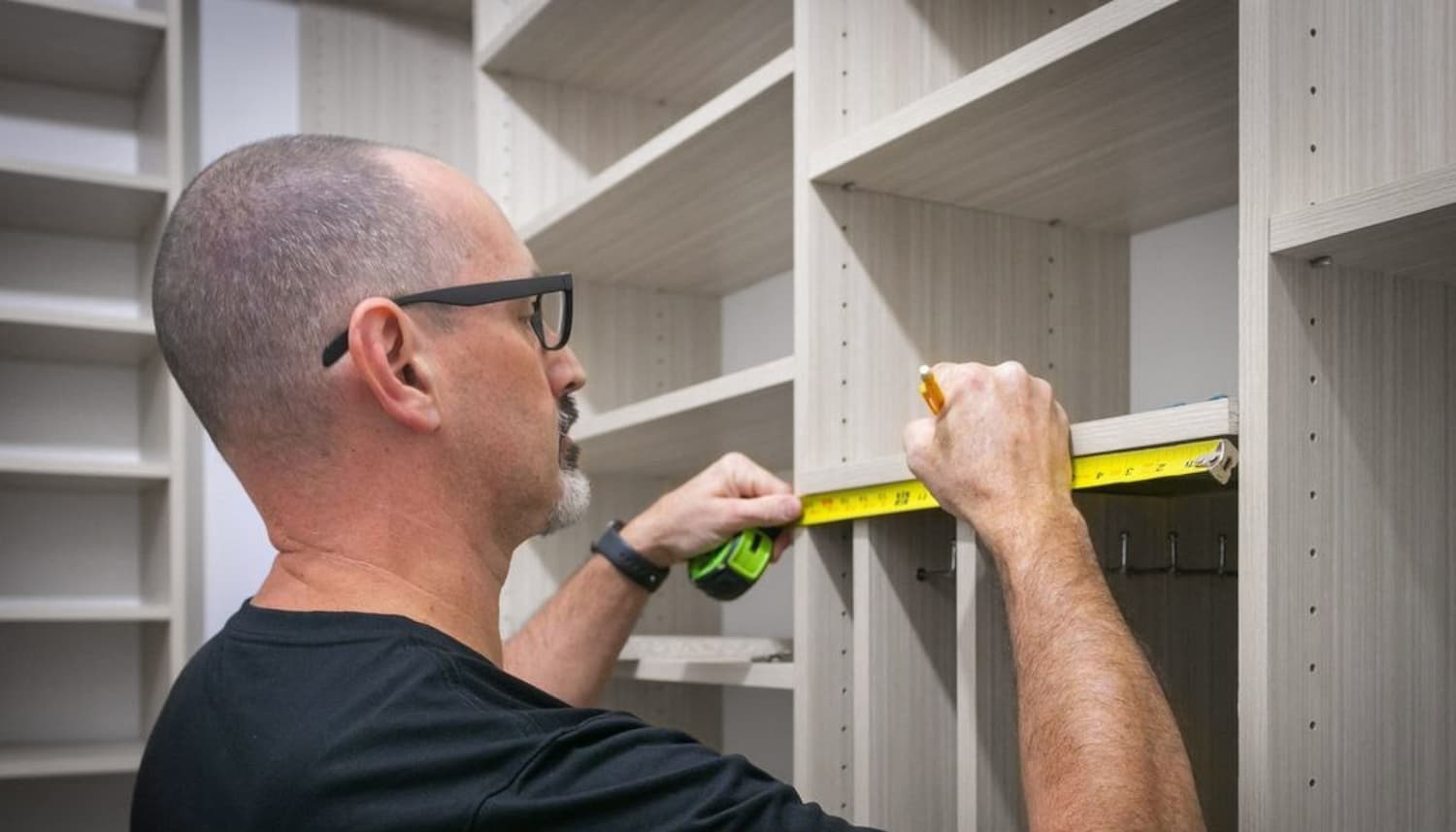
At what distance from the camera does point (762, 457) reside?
2307mm

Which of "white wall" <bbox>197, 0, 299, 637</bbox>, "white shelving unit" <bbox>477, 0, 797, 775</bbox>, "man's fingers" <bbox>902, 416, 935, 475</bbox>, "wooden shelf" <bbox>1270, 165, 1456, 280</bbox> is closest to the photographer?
"wooden shelf" <bbox>1270, 165, 1456, 280</bbox>

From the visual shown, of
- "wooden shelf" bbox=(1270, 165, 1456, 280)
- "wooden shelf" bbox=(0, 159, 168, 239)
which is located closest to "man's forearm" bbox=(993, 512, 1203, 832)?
"wooden shelf" bbox=(1270, 165, 1456, 280)

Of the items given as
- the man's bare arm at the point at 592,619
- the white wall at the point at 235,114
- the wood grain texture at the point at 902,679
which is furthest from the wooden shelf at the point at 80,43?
the wood grain texture at the point at 902,679

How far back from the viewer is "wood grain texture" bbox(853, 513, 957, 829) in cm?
148

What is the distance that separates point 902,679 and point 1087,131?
23.4 inches

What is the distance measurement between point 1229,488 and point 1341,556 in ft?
1.03

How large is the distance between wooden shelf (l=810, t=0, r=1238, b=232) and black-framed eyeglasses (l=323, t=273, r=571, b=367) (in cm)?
39

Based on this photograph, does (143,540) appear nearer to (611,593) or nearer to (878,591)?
(611,593)

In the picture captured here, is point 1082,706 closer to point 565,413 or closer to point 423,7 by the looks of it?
point 565,413

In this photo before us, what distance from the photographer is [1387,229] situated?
945 mm

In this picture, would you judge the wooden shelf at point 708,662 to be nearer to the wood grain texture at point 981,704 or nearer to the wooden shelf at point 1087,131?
the wood grain texture at point 981,704

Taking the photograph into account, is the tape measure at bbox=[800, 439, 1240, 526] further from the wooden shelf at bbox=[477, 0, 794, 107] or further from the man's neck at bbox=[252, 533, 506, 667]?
the wooden shelf at bbox=[477, 0, 794, 107]

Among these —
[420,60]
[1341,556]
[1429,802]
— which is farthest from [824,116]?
[420,60]

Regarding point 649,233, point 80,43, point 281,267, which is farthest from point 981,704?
point 80,43
